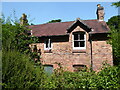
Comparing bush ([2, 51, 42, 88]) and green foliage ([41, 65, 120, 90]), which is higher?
bush ([2, 51, 42, 88])

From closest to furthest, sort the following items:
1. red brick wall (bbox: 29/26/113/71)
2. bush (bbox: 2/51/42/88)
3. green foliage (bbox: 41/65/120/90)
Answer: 1. bush (bbox: 2/51/42/88)
2. green foliage (bbox: 41/65/120/90)
3. red brick wall (bbox: 29/26/113/71)

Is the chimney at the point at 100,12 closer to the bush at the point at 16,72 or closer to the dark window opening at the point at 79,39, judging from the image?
the dark window opening at the point at 79,39

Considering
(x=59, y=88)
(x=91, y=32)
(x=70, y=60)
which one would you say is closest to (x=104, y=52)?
(x=91, y=32)

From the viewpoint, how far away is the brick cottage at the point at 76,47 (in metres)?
12.9

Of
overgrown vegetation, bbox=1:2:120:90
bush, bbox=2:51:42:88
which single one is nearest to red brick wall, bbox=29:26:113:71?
overgrown vegetation, bbox=1:2:120:90

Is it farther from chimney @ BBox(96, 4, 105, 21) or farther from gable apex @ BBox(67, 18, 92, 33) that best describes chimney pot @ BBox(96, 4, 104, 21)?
gable apex @ BBox(67, 18, 92, 33)

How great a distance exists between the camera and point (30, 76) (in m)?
6.90

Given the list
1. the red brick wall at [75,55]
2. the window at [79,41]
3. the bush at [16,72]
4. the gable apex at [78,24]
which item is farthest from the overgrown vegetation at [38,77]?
the gable apex at [78,24]

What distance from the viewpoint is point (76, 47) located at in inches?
537

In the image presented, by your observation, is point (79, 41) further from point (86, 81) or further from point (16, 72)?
point (16, 72)

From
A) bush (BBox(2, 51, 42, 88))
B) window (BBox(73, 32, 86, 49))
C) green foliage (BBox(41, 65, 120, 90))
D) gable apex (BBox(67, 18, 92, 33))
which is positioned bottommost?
green foliage (BBox(41, 65, 120, 90))

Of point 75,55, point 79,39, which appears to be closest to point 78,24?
point 79,39

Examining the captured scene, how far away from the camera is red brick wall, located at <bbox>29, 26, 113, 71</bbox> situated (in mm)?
12797

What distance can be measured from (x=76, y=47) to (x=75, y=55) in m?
0.92
